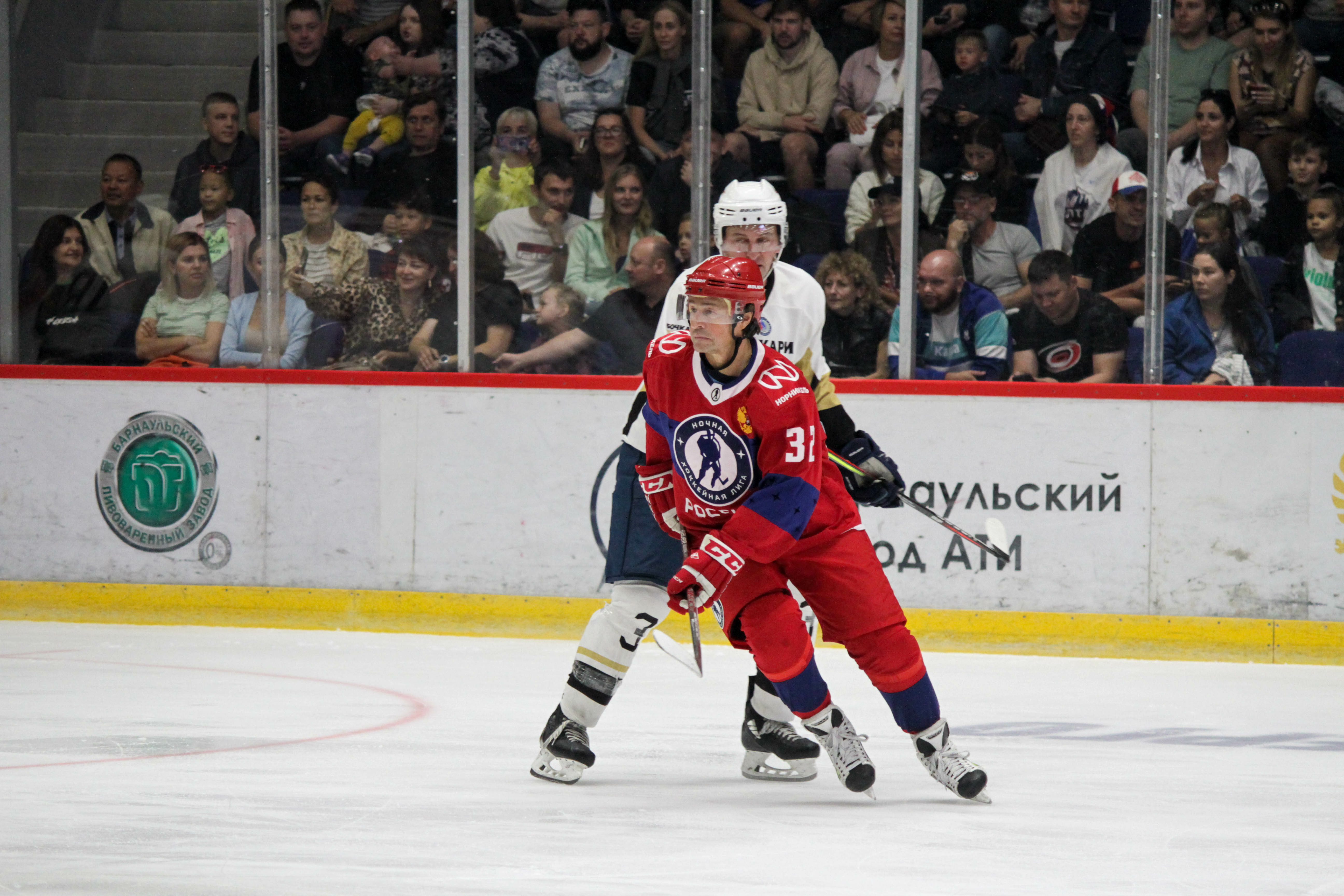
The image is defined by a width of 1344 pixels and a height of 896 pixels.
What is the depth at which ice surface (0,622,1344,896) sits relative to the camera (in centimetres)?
271

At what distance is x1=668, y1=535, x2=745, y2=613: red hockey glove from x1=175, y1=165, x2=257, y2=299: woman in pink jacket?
3.76 m

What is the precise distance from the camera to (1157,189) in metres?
5.89

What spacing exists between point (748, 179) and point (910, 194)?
1.95ft

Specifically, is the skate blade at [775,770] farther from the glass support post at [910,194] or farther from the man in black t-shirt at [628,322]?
the man in black t-shirt at [628,322]

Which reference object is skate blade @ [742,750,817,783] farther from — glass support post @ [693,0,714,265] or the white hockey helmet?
glass support post @ [693,0,714,265]

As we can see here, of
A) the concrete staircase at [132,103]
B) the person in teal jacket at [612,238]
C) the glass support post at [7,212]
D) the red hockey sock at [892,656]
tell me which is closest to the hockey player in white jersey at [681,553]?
the red hockey sock at [892,656]

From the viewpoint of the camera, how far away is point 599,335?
6277mm

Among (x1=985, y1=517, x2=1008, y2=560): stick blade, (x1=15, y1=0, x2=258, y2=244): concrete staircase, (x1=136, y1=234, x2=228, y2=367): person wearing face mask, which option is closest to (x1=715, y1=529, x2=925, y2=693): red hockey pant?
(x1=985, y1=517, x2=1008, y2=560): stick blade

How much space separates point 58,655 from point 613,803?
274 cm

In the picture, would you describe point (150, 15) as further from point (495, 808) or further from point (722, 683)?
point (495, 808)

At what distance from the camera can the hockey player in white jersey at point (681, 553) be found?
3596 millimetres

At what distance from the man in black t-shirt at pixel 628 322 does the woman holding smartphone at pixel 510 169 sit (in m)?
0.48

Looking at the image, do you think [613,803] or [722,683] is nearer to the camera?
[613,803]

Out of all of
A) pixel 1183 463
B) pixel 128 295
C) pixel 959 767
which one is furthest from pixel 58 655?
pixel 1183 463
